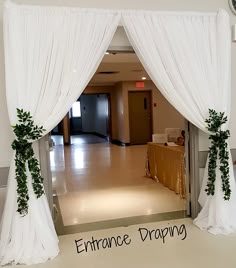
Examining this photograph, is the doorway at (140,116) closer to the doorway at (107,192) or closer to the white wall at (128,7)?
the doorway at (107,192)

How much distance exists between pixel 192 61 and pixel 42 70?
1724 millimetres

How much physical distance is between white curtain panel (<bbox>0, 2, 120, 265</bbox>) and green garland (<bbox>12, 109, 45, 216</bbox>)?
0.07m

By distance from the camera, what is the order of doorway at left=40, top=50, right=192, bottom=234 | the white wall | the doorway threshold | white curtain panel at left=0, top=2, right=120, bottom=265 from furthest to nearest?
doorway at left=40, top=50, right=192, bottom=234 < the doorway threshold < the white wall < white curtain panel at left=0, top=2, right=120, bottom=265

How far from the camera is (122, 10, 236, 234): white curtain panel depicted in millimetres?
3531

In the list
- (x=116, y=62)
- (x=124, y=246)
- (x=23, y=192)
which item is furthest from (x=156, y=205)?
(x=116, y=62)

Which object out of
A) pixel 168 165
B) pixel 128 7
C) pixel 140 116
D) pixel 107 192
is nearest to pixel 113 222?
pixel 107 192

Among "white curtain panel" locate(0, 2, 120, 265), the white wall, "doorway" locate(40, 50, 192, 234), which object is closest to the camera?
"white curtain panel" locate(0, 2, 120, 265)

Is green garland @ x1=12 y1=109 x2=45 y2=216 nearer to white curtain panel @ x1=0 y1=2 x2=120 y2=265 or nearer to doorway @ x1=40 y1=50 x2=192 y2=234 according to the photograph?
white curtain panel @ x1=0 y1=2 x2=120 y2=265

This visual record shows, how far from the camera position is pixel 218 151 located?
368 cm

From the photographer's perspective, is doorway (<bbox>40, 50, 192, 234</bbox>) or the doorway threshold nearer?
the doorway threshold

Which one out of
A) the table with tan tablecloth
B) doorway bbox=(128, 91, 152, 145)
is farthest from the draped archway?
doorway bbox=(128, 91, 152, 145)

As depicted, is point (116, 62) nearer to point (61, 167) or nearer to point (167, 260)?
point (61, 167)

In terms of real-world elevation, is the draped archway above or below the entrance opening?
above

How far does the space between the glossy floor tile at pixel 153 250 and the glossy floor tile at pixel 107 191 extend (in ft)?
1.82
